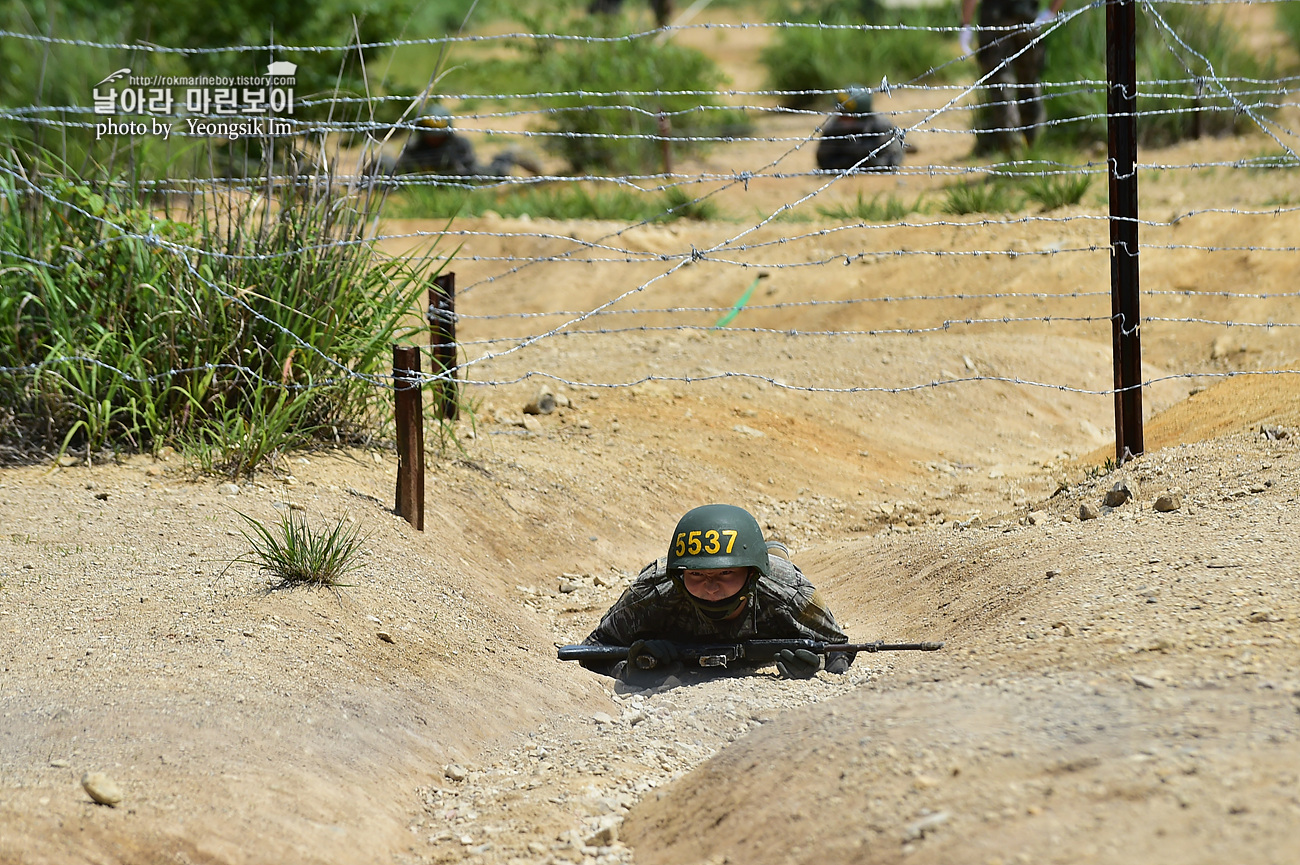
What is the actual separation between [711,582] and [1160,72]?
10023mm

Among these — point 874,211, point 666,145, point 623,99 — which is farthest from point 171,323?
point 623,99

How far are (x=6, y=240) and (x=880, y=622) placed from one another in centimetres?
378

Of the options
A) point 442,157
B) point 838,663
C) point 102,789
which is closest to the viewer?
point 102,789

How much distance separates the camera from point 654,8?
76.5 ft

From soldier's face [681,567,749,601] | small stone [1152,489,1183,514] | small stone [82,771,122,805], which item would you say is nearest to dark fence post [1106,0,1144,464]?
small stone [1152,489,1183,514]

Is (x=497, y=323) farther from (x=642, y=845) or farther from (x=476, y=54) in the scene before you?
(x=476, y=54)

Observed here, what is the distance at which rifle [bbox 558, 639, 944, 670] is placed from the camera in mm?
4293

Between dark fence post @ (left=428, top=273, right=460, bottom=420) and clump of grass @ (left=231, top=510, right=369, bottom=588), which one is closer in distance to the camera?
clump of grass @ (left=231, top=510, right=369, bottom=588)

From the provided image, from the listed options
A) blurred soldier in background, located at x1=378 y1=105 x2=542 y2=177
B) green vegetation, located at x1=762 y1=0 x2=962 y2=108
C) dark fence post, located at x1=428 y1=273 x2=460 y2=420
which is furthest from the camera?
green vegetation, located at x1=762 y1=0 x2=962 y2=108

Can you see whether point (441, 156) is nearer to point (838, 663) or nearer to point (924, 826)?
point (838, 663)

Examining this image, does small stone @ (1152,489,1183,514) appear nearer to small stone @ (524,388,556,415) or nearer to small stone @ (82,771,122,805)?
small stone @ (524,388,556,415)

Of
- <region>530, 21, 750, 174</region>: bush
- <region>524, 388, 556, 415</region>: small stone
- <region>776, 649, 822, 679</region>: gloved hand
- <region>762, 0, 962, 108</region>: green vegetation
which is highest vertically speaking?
<region>762, 0, 962, 108</region>: green vegetation

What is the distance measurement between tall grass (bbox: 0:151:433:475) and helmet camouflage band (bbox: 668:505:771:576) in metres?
1.68

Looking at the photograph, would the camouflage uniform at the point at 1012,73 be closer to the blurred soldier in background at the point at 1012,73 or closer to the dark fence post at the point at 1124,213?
the blurred soldier in background at the point at 1012,73
